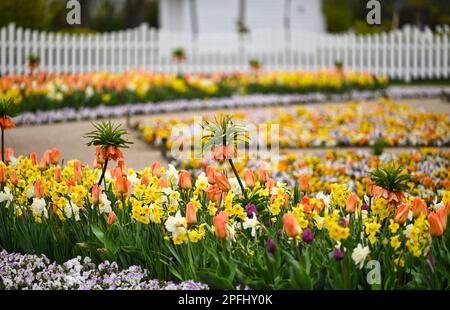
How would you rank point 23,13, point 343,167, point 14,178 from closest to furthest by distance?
point 14,178
point 343,167
point 23,13

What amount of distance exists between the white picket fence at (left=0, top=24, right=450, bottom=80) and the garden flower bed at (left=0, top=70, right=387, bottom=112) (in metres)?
3.20

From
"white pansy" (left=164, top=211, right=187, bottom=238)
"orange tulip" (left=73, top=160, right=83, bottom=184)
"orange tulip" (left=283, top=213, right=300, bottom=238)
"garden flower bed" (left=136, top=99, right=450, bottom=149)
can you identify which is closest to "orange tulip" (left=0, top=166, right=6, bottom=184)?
"orange tulip" (left=73, top=160, right=83, bottom=184)

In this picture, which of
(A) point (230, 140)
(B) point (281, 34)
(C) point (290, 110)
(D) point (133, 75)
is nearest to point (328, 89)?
(C) point (290, 110)

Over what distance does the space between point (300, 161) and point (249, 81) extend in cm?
758

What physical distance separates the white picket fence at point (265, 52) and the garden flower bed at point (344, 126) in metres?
7.14

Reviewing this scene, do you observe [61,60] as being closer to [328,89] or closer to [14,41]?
[14,41]

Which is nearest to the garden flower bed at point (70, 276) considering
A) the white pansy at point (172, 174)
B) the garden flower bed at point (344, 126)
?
the white pansy at point (172, 174)

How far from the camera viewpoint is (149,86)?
43.9 ft

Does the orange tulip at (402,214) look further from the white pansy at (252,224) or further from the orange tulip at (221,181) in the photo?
the orange tulip at (221,181)

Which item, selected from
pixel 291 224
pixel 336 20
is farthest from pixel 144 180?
pixel 336 20

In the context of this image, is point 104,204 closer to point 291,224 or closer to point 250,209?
point 250,209

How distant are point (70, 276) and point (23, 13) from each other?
58.7ft

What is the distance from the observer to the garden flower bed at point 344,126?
9086mm

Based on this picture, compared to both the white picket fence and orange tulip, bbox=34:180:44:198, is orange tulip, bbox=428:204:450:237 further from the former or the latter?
the white picket fence
